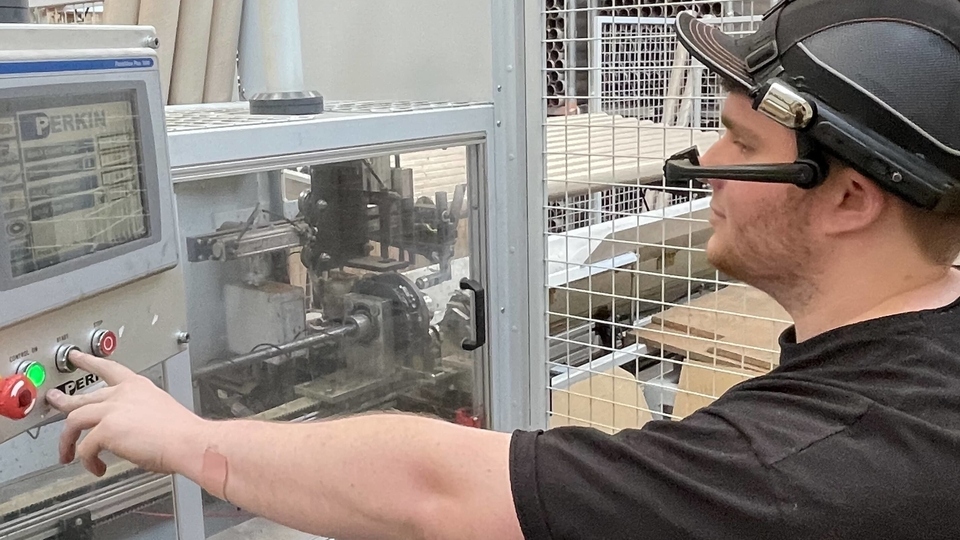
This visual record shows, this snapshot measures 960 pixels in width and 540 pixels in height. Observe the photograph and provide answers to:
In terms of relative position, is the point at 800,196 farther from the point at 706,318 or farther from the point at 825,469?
the point at 706,318

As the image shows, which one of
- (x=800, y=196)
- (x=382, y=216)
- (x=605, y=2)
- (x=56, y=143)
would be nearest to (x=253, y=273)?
(x=382, y=216)

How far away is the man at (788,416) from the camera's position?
650 millimetres

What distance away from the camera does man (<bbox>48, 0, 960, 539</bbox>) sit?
25.6 inches

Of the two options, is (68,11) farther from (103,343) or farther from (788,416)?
(788,416)

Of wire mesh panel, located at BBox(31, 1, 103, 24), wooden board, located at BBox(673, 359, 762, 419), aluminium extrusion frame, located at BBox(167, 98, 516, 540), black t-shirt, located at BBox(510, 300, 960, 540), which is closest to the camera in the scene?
black t-shirt, located at BBox(510, 300, 960, 540)

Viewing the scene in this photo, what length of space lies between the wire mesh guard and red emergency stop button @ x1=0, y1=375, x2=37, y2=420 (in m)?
0.85

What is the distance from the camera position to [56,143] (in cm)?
73

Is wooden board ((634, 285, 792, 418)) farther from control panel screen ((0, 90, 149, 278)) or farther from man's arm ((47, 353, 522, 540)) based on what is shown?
control panel screen ((0, 90, 149, 278))

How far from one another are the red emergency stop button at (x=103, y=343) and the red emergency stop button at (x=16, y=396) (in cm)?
8

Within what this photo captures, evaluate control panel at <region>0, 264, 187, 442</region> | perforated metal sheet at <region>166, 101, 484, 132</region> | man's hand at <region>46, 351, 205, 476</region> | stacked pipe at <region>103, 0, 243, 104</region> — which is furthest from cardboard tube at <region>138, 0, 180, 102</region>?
man's hand at <region>46, 351, 205, 476</region>

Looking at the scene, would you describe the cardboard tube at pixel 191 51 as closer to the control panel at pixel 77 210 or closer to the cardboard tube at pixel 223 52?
the cardboard tube at pixel 223 52

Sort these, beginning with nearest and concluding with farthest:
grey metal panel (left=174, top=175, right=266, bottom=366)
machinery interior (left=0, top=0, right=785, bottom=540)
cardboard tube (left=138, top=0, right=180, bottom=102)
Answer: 1. machinery interior (left=0, top=0, right=785, bottom=540)
2. grey metal panel (left=174, top=175, right=266, bottom=366)
3. cardboard tube (left=138, top=0, right=180, bottom=102)

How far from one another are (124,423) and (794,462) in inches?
21.9

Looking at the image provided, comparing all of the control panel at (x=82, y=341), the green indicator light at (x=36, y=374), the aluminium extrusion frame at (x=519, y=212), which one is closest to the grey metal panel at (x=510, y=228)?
the aluminium extrusion frame at (x=519, y=212)
